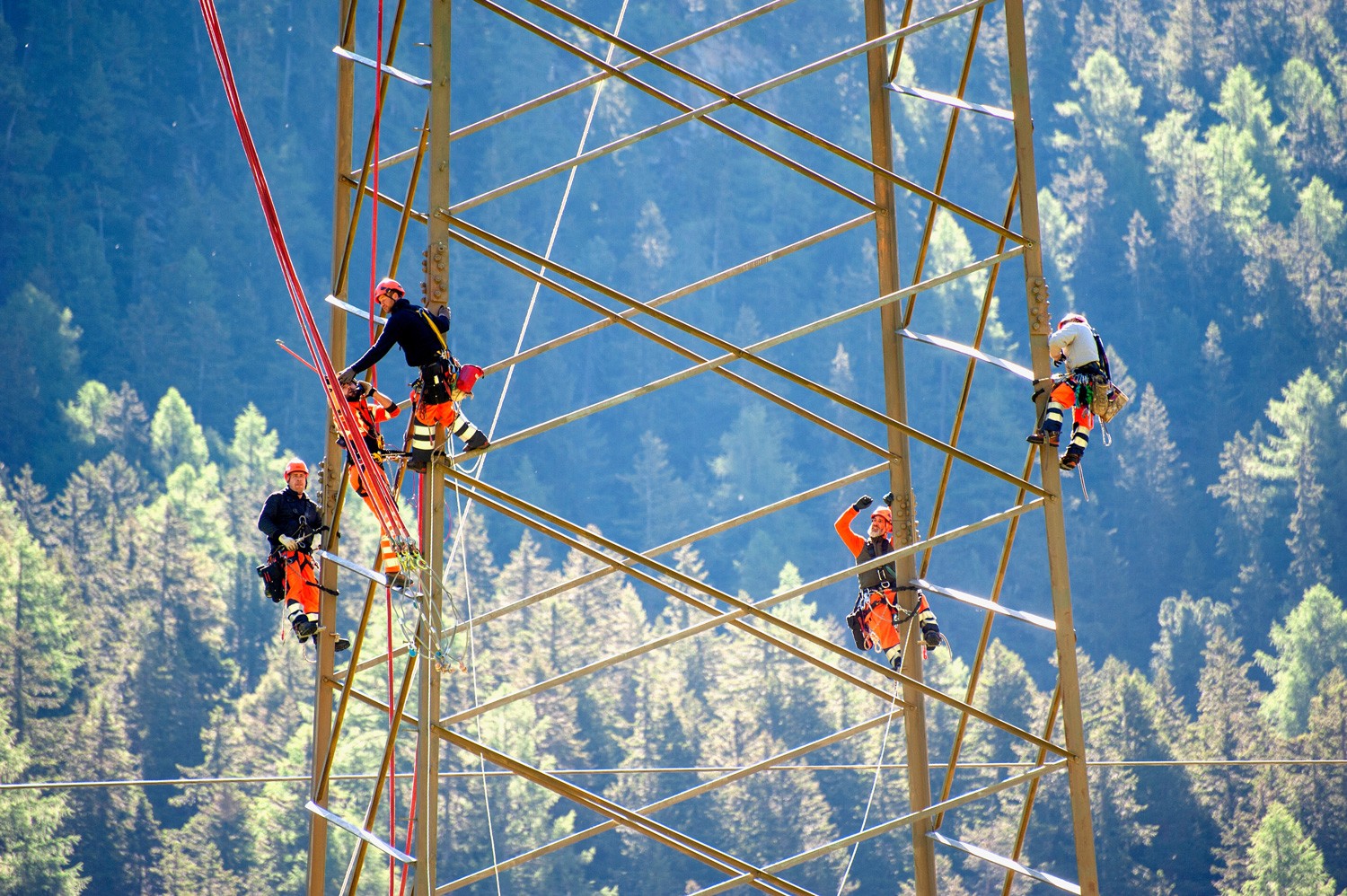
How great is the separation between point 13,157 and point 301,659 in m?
46.0

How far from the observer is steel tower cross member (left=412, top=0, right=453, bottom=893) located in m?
8.08

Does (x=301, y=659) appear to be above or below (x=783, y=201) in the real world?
below

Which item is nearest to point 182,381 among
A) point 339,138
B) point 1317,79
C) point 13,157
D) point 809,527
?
point 13,157

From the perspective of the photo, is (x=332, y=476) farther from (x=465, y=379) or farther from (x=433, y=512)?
(x=433, y=512)

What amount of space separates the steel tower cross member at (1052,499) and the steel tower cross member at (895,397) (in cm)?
103

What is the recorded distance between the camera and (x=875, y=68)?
A: 35.3 ft

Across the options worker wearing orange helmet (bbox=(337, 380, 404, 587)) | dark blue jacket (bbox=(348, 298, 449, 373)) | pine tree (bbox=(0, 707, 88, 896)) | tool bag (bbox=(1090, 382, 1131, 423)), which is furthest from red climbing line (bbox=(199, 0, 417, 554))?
pine tree (bbox=(0, 707, 88, 896))

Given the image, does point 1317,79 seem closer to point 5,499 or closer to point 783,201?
point 783,201

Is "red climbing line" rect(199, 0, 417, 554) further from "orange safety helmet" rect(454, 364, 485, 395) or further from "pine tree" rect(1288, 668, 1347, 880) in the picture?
"pine tree" rect(1288, 668, 1347, 880)

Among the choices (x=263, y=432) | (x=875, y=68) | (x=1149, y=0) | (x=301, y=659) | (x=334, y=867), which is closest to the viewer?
(x=875, y=68)

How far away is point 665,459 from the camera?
109m

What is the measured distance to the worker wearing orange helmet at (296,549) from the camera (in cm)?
1149

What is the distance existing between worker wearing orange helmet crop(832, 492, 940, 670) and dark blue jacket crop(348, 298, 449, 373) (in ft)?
12.4

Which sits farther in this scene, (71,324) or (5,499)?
(71,324)
